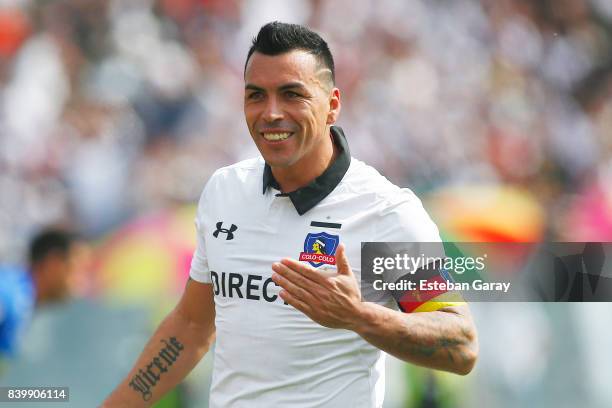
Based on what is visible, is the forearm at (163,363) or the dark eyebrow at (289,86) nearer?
the dark eyebrow at (289,86)

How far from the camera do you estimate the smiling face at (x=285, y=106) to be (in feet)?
9.52

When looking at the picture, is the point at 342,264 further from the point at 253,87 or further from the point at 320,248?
the point at 253,87

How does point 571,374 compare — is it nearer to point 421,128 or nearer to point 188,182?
point 421,128

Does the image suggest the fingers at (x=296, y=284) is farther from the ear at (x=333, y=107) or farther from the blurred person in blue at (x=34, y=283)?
the blurred person in blue at (x=34, y=283)

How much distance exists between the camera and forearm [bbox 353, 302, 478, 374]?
250 cm

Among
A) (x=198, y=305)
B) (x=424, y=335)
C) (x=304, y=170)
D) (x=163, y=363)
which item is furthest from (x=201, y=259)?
(x=424, y=335)

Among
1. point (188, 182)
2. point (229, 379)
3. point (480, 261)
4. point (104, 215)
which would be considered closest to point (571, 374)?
point (480, 261)

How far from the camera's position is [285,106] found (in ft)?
9.59

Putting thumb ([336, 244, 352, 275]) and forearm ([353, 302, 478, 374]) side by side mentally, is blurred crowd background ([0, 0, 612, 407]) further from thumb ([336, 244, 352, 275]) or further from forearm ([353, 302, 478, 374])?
thumb ([336, 244, 352, 275])

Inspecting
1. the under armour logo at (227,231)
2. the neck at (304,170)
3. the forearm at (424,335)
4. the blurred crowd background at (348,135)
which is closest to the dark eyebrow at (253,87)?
the neck at (304,170)

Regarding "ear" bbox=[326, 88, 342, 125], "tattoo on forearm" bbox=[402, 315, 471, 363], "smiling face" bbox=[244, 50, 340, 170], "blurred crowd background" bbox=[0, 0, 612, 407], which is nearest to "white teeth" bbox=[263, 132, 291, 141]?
"smiling face" bbox=[244, 50, 340, 170]

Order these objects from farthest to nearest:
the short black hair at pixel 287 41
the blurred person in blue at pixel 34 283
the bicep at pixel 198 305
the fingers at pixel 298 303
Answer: the blurred person in blue at pixel 34 283
the bicep at pixel 198 305
the short black hair at pixel 287 41
the fingers at pixel 298 303

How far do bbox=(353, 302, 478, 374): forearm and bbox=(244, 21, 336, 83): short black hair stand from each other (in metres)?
0.95

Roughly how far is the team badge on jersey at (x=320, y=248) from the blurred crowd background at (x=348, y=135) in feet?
9.85
